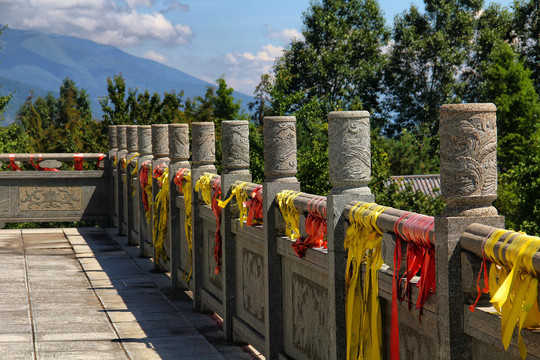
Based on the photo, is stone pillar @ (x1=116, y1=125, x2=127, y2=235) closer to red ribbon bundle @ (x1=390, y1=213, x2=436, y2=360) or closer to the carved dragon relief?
red ribbon bundle @ (x1=390, y1=213, x2=436, y2=360)

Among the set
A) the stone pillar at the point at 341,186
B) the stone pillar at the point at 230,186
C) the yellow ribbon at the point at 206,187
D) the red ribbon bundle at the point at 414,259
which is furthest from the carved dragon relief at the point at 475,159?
the yellow ribbon at the point at 206,187

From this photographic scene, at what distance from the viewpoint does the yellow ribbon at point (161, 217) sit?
31.9ft

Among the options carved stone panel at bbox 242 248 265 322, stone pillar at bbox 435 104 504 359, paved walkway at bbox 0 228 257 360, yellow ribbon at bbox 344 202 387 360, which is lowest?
paved walkway at bbox 0 228 257 360

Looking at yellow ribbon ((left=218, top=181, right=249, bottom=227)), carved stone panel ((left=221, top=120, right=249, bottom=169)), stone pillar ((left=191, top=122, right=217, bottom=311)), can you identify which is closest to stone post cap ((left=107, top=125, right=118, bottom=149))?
stone pillar ((left=191, top=122, right=217, bottom=311))

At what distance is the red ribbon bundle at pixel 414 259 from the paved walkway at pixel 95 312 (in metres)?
3.00

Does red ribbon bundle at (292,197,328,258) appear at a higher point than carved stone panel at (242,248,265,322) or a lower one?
higher

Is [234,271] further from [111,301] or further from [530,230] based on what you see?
[530,230]

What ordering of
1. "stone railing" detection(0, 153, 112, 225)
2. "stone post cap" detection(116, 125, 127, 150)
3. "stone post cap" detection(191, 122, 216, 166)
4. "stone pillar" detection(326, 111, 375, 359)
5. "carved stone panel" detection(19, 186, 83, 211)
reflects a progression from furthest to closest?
"carved stone panel" detection(19, 186, 83, 211), "stone railing" detection(0, 153, 112, 225), "stone post cap" detection(116, 125, 127, 150), "stone post cap" detection(191, 122, 216, 166), "stone pillar" detection(326, 111, 375, 359)

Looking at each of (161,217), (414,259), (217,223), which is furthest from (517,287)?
(161,217)

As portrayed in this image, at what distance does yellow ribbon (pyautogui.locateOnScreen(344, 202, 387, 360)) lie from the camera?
157 inches

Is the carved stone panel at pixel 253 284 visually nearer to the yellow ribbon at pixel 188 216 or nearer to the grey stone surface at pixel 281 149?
the grey stone surface at pixel 281 149

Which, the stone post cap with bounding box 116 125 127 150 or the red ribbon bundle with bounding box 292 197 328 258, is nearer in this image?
the red ribbon bundle with bounding box 292 197 328 258

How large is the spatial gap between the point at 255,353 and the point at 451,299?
12.2 feet

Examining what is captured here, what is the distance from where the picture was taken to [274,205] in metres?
5.78
